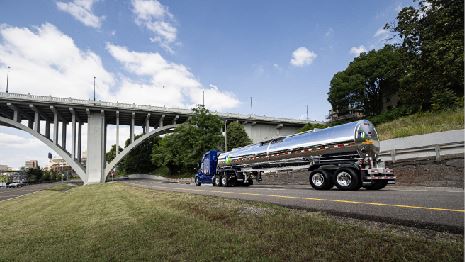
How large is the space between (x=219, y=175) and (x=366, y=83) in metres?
48.3

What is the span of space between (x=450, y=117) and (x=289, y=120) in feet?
164

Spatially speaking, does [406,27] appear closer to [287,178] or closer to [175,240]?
[287,178]

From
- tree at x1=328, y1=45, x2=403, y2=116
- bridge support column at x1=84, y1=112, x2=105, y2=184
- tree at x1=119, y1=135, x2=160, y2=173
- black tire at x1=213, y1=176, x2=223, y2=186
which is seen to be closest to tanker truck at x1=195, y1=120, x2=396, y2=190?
black tire at x1=213, y1=176, x2=223, y2=186

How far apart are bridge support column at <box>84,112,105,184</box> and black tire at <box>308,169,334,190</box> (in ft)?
162

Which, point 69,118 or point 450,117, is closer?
point 450,117

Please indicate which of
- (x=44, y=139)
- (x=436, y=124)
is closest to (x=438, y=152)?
(x=436, y=124)

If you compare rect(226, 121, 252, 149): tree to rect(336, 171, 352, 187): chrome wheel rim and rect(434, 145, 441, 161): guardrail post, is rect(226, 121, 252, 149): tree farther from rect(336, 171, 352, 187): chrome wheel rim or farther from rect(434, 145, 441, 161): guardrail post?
Answer: rect(336, 171, 352, 187): chrome wheel rim

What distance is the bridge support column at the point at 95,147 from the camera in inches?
2274

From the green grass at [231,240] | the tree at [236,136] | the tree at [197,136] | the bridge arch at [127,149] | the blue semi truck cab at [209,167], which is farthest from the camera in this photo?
the tree at [236,136]

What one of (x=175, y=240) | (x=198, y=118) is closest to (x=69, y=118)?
(x=198, y=118)

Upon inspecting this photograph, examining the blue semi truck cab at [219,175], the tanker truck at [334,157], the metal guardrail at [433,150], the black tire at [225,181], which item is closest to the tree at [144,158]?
the blue semi truck cab at [219,175]

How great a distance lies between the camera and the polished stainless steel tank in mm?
15086

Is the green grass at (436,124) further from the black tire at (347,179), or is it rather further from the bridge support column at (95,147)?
the bridge support column at (95,147)

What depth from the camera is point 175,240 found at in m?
6.20
